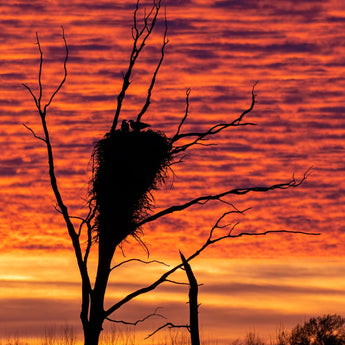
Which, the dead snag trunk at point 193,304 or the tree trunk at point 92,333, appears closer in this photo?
the dead snag trunk at point 193,304

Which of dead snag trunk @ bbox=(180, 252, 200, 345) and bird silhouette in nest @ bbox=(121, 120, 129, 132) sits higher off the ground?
bird silhouette in nest @ bbox=(121, 120, 129, 132)

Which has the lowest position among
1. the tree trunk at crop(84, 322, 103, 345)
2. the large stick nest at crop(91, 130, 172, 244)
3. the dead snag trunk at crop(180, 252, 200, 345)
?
the tree trunk at crop(84, 322, 103, 345)

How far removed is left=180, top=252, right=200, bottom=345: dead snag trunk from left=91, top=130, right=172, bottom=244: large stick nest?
3.62 ft

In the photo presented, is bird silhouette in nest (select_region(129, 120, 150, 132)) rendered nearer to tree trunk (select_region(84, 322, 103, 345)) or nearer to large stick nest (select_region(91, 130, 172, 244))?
large stick nest (select_region(91, 130, 172, 244))

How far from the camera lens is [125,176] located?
14.1 meters

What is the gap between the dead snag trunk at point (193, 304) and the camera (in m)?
14.6

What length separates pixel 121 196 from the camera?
14195 millimetres

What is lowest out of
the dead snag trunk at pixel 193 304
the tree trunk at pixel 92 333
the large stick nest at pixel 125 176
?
the tree trunk at pixel 92 333

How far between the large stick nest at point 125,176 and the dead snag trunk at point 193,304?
3.62 feet

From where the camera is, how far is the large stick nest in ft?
46.2

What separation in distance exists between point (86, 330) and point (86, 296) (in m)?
0.56

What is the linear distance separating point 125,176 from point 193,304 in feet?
8.52

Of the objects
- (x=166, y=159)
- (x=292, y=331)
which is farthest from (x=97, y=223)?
(x=292, y=331)

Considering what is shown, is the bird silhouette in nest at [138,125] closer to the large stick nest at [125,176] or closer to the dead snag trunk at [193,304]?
the large stick nest at [125,176]
